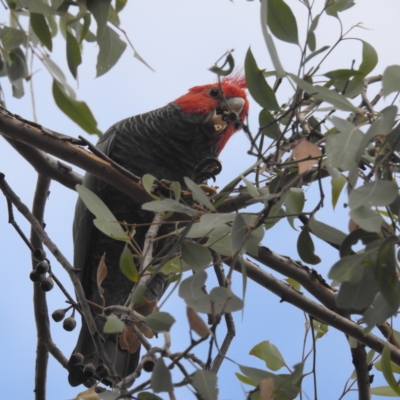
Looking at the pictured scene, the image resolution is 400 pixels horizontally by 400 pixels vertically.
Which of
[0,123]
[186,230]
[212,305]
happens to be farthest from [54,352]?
[212,305]

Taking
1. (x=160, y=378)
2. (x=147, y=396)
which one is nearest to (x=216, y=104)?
(x=147, y=396)

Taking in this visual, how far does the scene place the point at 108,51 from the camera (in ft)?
4.11

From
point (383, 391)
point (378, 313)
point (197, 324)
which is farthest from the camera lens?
point (383, 391)

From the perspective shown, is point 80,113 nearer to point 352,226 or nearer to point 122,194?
point 352,226

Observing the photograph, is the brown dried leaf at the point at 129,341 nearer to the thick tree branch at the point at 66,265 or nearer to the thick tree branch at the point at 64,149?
the thick tree branch at the point at 66,265

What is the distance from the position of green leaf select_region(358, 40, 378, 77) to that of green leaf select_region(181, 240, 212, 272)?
511mm

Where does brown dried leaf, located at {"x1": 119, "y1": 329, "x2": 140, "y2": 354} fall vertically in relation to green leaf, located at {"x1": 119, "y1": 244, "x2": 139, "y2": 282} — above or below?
below

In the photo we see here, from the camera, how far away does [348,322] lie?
1.58 m

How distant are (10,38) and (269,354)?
3.08 feet

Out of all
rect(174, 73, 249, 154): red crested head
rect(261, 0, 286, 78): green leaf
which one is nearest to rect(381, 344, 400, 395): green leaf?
rect(261, 0, 286, 78): green leaf

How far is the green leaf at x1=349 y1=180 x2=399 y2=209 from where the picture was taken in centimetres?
81

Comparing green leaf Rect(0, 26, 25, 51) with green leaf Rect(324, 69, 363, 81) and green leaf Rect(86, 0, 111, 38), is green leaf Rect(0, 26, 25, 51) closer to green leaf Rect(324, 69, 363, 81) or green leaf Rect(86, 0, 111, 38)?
green leaf Rect(86, 0, 111, 38)

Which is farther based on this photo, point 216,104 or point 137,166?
point 216,104

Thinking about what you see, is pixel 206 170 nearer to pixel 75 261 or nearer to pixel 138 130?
pixel 138 130
